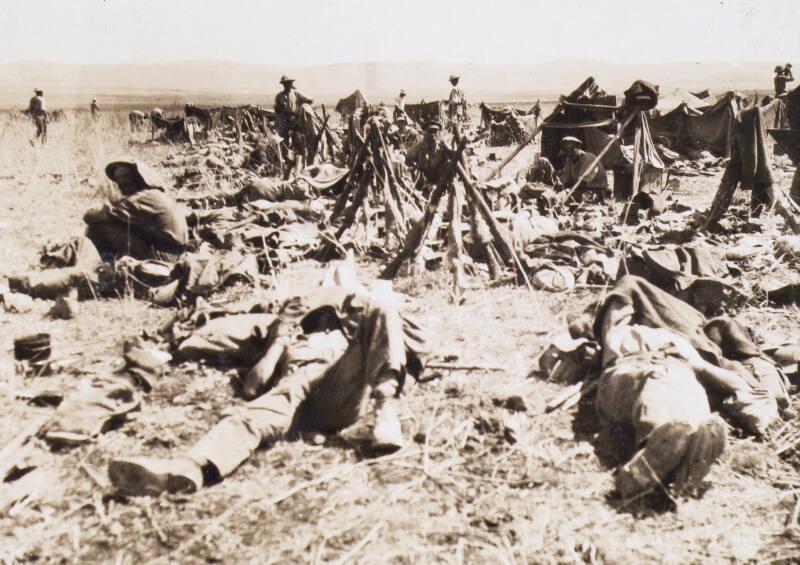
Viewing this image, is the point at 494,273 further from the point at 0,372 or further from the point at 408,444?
the point at 0,372

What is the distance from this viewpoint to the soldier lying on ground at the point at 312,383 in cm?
304

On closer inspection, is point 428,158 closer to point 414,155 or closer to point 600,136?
point 414,155

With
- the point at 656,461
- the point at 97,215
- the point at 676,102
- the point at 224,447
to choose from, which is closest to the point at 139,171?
the point at 97,215

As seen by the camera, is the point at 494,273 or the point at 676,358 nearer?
the point at 676,358

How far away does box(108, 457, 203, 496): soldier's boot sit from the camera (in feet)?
9.70

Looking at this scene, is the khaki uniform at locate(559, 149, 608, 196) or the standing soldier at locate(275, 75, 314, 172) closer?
the khaki uniform at locate(559, 149, 608, 196)

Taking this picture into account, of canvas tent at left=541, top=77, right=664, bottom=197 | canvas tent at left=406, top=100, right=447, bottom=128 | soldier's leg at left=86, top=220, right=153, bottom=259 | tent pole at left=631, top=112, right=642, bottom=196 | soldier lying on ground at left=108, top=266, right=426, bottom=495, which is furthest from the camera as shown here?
canvas tent at left=406, top=100, right=447, bottom=128

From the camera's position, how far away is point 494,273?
6.62 m

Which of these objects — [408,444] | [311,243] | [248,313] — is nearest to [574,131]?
[311,243]

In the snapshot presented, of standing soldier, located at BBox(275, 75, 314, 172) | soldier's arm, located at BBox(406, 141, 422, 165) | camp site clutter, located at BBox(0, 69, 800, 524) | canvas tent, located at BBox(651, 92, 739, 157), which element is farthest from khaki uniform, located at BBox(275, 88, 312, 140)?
canvas tent, located at BBox(651, 92, 739, 157)

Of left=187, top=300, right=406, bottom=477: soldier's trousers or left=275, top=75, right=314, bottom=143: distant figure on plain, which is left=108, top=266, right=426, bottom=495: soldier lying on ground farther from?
left=275, top=75, right=314, bottom=143: distant figure on plain

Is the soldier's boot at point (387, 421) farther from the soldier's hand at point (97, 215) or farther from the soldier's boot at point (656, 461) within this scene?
the soldier's hand at point (97, 215)

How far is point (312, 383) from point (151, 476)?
1.04m

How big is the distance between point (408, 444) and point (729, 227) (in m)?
6.85
